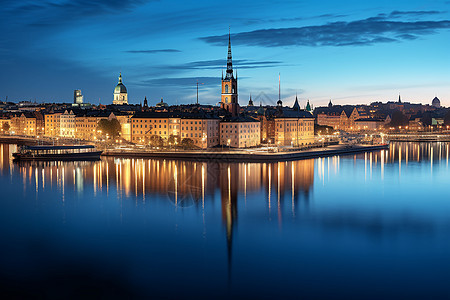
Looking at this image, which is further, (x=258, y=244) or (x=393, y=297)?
(x=258, y=244)

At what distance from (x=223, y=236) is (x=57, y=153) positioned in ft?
61.6

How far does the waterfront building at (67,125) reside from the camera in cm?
4189

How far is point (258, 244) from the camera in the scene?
10.4 metres

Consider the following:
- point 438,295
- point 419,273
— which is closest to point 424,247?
point 419,273

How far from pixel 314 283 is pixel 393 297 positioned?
1256mm

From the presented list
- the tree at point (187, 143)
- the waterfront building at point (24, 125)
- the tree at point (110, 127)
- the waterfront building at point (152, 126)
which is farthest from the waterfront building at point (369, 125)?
the waterfront building at point (24, 125)

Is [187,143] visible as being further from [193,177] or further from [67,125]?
[67,125]

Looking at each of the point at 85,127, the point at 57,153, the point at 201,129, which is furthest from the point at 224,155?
the point at 85,127

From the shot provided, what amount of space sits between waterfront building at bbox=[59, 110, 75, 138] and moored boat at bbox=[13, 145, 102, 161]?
1417 centimetres

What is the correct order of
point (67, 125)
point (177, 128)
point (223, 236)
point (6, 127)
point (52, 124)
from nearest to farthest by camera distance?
point (223, 236) → point (177, 128) → point (67, 125) → point (52, 124) → point (6, 127)

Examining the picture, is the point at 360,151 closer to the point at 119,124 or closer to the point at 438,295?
the point at 119,124

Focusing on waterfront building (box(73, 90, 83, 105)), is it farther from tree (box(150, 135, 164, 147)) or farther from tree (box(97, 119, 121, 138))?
tree (box(150, 135, 164, 147))

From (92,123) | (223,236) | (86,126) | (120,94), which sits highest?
(120,94)

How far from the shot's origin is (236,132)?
31969 mm
